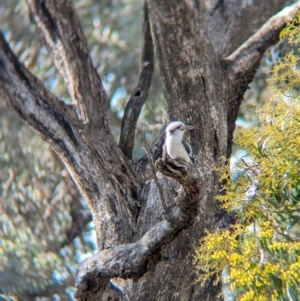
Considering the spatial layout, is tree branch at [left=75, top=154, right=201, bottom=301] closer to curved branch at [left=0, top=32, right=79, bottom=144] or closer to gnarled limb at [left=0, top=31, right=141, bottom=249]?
gnarled limb at [left=0, top=31, right=141, bottom=249]

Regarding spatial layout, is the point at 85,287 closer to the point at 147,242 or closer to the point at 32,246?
the point at 147,242

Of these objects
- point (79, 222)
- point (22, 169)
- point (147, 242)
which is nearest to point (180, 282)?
point (147, 242)

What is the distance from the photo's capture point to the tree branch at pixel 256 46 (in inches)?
171

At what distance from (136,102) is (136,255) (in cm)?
148

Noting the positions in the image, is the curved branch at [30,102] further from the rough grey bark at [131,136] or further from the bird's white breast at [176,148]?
the bird's white breast at [176,148]

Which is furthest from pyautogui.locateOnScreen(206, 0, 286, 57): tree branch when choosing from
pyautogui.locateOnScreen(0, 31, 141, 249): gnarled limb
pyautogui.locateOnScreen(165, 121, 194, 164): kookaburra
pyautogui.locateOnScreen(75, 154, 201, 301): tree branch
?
pyautogui.locateOnScreen(75, 154, 201, 301): tree branch

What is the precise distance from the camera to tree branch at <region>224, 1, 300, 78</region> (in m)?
4.34

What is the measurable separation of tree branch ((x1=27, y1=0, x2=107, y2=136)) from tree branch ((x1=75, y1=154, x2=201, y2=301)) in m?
0.89

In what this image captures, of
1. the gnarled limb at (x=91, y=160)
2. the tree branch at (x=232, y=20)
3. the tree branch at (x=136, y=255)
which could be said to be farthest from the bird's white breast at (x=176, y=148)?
the tree branch at (x=232, y=20)

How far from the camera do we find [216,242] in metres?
3.02

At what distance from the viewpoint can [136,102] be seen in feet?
15.3

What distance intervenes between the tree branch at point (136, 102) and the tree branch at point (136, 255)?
40.2 inches

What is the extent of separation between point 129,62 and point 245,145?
5538mm

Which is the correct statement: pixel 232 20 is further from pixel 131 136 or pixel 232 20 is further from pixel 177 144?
pixel 177 144
